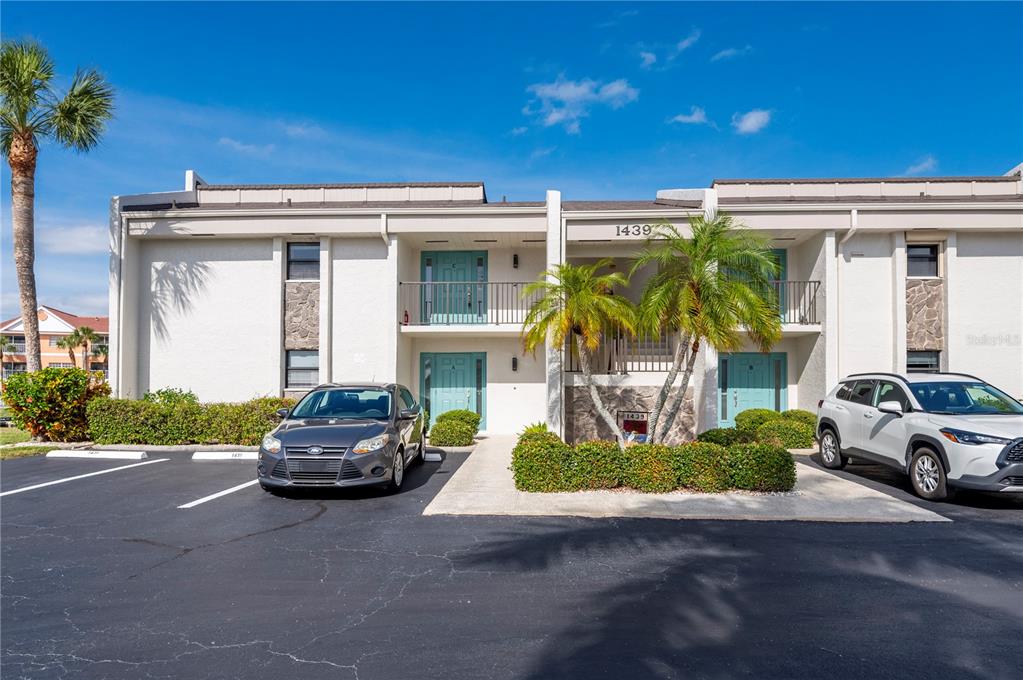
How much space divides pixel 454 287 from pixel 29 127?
1117cm

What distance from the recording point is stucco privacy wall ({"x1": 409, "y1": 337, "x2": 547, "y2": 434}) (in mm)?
15211

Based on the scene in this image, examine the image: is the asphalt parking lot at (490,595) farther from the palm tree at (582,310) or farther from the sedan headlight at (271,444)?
the palm tree at (582,310)

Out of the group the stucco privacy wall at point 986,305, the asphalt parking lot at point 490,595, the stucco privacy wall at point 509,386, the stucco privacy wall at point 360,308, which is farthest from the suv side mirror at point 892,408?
the stucco privacy wall at point 360,308

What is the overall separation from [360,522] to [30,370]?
11936mm

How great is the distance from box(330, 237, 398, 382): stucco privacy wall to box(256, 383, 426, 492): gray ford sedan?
532cm

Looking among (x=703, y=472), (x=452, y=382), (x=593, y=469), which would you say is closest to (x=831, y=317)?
(x=703, y=472)

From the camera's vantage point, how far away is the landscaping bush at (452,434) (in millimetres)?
12922

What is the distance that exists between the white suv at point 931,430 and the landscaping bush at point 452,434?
738 cm

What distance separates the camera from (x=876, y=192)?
51.1 feet

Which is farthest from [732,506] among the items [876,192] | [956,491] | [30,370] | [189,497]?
[30,370]

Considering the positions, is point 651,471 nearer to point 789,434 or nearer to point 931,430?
point 931,430

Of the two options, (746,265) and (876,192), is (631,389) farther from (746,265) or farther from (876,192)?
(876,192)

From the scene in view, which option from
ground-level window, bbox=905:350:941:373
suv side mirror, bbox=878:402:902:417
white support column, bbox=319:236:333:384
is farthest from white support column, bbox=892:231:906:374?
white support column, bbox=319:236:333:384

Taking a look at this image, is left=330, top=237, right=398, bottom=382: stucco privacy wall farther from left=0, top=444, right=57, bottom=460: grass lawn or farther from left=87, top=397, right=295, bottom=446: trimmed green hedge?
left=0, top=444, right=57, bottom=460: grass lawn
